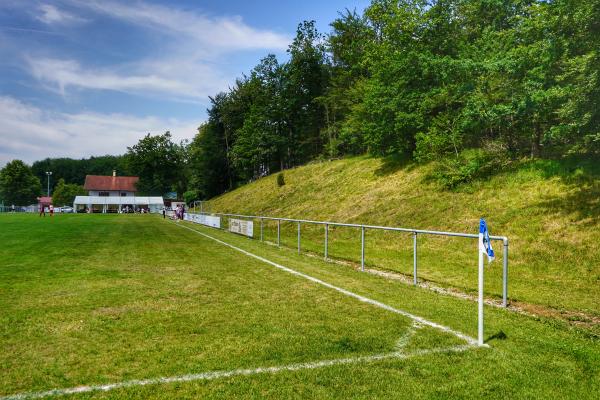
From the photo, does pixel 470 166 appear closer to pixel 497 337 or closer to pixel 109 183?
pixel 497 337

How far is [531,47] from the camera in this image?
16.1 meters

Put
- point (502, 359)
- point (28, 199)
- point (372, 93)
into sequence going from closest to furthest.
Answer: point (502, 359), point (372, 93), point (28, 199)

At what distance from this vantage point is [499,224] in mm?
16453

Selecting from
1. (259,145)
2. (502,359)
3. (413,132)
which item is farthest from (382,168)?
(259,145)

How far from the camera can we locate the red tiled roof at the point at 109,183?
108 meters

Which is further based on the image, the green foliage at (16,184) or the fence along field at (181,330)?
the green foliage at (16,184)

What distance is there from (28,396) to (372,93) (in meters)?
30.5

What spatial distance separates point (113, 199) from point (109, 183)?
A: 59.2ft

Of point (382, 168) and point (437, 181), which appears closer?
point (437, 181)

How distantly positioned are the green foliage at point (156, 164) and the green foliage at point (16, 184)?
3055 centimetres

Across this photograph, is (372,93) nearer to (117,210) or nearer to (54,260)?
(54,260)

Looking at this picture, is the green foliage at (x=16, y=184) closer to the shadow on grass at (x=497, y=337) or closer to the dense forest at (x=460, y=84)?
the dense forest at (x=460, y=84)

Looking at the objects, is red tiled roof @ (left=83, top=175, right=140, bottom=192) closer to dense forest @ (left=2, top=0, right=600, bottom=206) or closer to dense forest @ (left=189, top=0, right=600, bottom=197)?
dense forest @ (left=2, top=0, right=600, bottom=206)

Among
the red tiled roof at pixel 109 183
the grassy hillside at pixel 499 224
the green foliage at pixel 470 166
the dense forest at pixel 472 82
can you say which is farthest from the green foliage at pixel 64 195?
the green foliage at pixel 470 166
